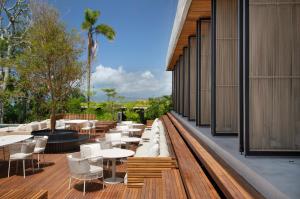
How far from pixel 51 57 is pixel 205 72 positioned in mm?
5731

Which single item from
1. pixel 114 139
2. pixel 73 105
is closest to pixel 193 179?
pixel 114 139

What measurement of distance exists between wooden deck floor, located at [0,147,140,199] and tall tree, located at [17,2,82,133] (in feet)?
12.2

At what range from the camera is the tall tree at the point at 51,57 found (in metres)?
11.5

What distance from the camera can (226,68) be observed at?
20.8 ft

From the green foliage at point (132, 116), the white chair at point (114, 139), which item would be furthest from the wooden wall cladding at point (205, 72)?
the green foliage at point (132, 116)

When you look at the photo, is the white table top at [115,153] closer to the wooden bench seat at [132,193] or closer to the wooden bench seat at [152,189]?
the wooden bench seat at [132,193]

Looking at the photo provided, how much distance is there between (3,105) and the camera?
21.6 m

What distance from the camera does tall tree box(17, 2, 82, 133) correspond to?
1150 cm

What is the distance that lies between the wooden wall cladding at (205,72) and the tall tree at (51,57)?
5.49 meters

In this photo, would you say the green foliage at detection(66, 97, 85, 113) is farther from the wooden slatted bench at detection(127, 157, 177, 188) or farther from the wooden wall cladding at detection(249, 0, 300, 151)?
the wooden wall cladding at detection(249, 0, 300, 151)

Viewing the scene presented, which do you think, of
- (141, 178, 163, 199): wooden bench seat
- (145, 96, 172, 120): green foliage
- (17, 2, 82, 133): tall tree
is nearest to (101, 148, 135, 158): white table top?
(141, 178, 163, 199): wooden bench seat

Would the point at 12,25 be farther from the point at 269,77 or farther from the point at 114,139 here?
the point at 269,77

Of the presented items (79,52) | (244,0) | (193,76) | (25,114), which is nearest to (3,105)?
(25,114)

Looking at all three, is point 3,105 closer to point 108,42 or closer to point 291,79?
point 108,42
